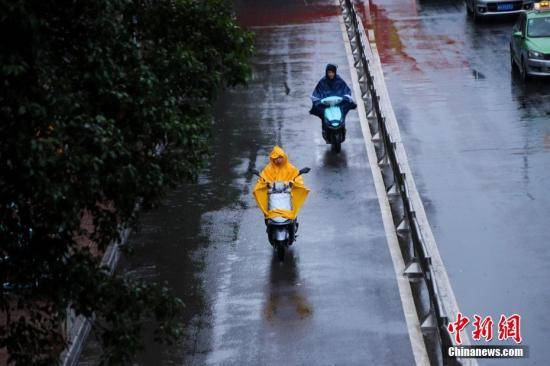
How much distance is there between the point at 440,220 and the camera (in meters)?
18.5

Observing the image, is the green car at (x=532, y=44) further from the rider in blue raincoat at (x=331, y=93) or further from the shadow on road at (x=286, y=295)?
the shadow on road at (x=286, y=295)

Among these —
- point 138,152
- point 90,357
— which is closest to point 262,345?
point 90,357

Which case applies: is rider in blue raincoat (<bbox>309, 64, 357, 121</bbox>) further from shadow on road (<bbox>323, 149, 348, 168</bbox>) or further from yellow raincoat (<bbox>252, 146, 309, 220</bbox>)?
yellow raincoat (<bbox>252, 146, 309, 220</bbox>)

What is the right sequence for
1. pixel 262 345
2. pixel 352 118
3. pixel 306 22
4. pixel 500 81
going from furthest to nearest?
pixel 306 22 < pixel 500 81 < pixel 352 118 < pixel 262 345

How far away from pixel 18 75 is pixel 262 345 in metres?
6.14

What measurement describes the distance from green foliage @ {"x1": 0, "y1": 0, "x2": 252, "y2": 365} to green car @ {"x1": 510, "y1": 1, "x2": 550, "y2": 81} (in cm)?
1936

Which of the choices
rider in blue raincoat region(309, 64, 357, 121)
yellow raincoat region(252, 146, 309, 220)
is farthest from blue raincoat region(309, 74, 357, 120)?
yellow raincoat region(252, 146, 309, 220)

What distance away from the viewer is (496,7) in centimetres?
3834

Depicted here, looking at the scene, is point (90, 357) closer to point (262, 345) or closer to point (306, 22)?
point (262, 345)

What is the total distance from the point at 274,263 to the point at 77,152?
27.9ft

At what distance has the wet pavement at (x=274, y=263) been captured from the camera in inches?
550

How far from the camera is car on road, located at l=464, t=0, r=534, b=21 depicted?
38219 mm

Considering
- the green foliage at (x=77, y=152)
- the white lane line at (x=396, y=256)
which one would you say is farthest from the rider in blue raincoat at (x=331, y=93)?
the green foliage at (x=77, y=152)

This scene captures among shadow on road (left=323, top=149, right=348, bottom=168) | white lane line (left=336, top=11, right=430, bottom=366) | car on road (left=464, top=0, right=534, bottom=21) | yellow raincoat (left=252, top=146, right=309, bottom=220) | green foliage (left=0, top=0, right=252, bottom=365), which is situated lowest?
car on road (left=464, top=0, right=534, bottom=21)
